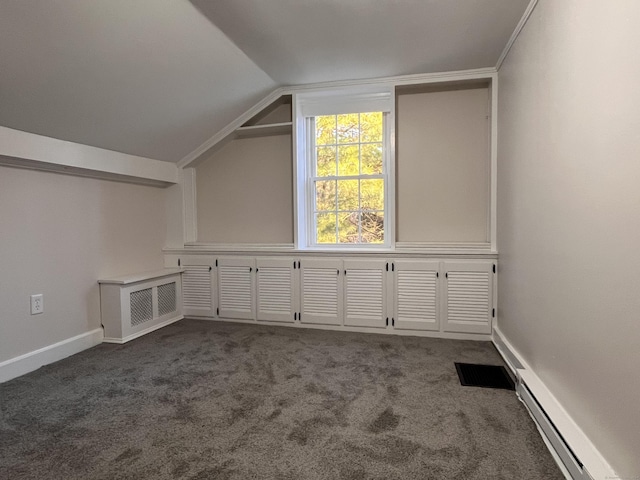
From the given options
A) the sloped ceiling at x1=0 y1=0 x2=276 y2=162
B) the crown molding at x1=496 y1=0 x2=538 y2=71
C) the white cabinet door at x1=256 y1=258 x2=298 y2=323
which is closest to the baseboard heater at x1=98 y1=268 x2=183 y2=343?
the white cabinet door at x1=256 y1=258 x2=298 y2=323

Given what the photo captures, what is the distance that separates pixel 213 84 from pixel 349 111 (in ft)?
4.32

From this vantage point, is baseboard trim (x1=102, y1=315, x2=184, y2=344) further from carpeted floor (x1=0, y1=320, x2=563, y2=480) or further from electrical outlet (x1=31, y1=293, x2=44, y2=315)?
electrical outlet (x1=31, y1=293, x2=44, y2=315)

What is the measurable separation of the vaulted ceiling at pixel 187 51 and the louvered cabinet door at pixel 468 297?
178 cm

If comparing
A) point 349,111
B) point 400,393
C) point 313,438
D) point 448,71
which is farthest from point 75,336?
point 448,71

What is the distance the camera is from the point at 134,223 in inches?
142

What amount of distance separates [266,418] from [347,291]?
5.66 feet

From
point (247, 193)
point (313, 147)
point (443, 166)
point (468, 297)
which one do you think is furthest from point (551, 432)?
point (247, 193)

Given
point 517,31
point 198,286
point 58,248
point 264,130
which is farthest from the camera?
point 198,286

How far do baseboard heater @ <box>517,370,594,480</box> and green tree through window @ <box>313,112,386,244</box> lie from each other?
6.22 ft

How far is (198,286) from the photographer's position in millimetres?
3891

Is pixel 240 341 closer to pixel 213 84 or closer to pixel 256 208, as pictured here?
pixel 256 208

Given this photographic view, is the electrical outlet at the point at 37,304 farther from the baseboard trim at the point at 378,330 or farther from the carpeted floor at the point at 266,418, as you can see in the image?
the baseboard trim at the point at 378,330

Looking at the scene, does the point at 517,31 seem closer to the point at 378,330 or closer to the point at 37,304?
the point at 378,330

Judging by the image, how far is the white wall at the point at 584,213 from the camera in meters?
1.20
